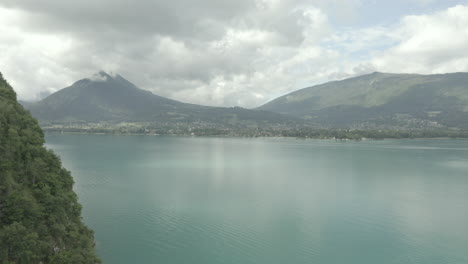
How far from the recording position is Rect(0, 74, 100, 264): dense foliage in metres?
11.7

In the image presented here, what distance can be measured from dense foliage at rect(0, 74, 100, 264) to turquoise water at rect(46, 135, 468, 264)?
10.8ft

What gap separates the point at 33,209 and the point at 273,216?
53.6ft

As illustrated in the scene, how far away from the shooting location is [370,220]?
24.7m

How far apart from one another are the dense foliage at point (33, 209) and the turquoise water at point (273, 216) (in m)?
3.30

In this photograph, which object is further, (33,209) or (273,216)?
(273,216)

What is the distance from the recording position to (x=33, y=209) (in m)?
13.0

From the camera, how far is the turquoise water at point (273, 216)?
18.4 meters

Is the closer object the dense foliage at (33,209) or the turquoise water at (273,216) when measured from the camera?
the dense foliage at (33,209)

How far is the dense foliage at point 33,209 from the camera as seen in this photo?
38.4ft

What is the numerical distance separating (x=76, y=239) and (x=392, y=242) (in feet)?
58.3

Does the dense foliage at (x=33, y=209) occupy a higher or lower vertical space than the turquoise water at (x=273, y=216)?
higher

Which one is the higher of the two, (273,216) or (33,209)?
(33,209)

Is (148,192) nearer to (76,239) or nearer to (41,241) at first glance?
(76,239)

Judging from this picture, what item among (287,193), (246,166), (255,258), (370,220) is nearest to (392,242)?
(370,220)
